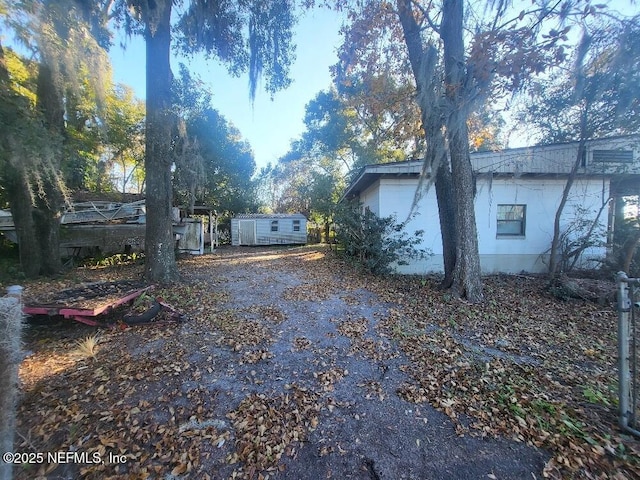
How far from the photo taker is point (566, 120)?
7797 mm

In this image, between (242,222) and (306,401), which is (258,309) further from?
(242,222)

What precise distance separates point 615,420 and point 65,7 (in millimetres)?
9426

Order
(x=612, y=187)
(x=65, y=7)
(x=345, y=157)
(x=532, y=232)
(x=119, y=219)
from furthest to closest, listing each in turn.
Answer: (x=345, y=157) → (x=119, y=219) → (x=532, y=232) → (x=612, y=187) → (x=65, y=7)

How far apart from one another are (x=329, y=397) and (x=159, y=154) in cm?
618

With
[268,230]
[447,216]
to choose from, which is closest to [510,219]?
[447,216]

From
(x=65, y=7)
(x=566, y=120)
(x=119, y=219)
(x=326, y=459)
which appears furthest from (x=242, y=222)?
(x=326, y=459)

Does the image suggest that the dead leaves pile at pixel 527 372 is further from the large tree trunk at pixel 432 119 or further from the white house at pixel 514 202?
the white house at pixel 514 202

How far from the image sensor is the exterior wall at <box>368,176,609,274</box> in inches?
350

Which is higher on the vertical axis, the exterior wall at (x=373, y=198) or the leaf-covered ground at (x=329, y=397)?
the exterior wall at (x=373, y=198)

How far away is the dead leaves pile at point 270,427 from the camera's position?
2.09 meters

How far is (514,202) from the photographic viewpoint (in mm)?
9125

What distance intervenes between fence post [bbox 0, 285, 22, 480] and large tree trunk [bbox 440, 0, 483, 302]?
6.26 meters

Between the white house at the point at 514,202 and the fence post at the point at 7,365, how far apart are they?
7.98 meters

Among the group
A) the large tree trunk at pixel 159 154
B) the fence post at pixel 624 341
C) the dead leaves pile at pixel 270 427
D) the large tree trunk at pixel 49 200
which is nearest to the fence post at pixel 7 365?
the dead leaves pile at pixel 270 427
